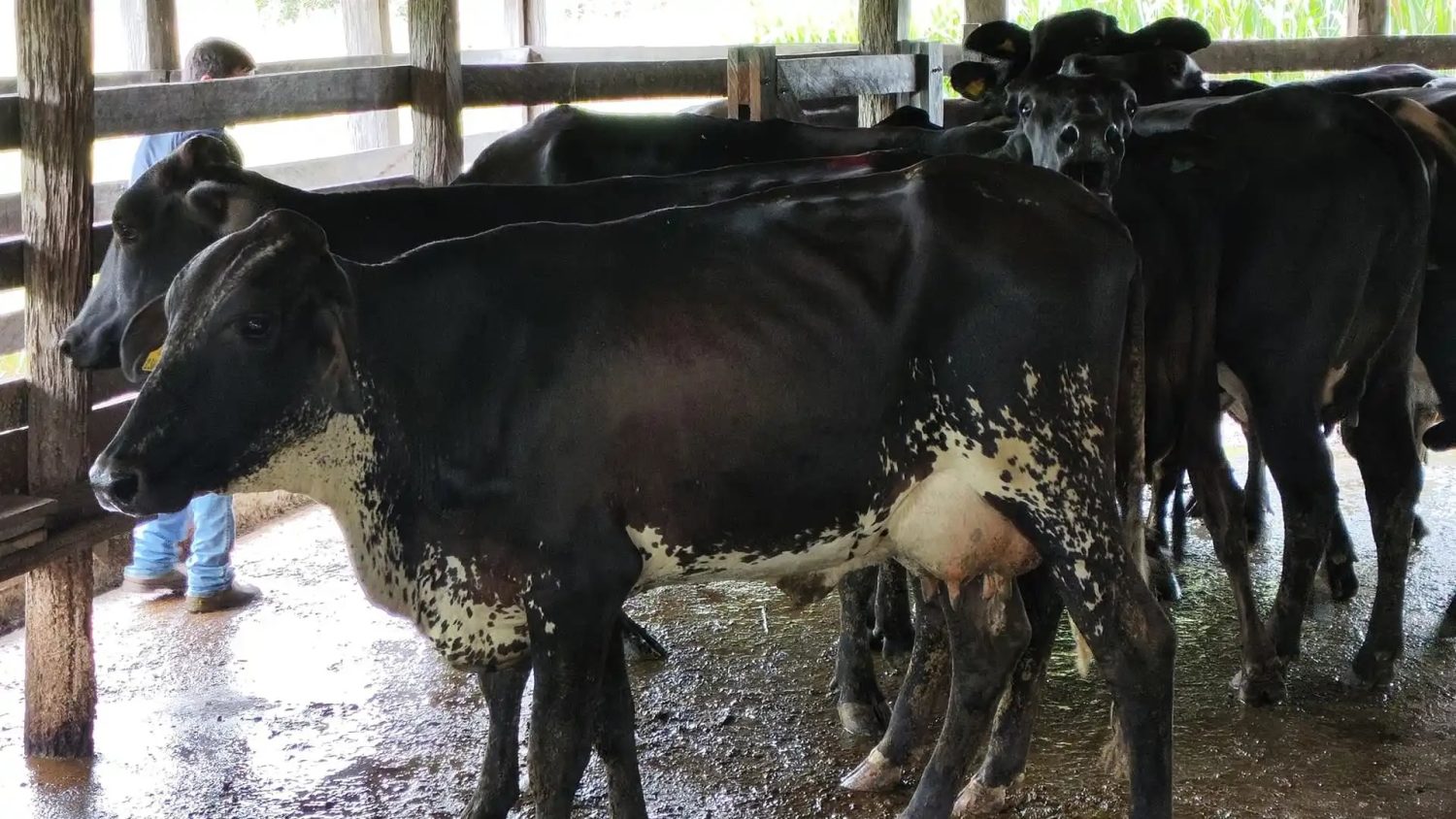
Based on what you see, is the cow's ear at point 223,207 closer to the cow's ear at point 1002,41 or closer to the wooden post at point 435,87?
the wooden post at point 435,87

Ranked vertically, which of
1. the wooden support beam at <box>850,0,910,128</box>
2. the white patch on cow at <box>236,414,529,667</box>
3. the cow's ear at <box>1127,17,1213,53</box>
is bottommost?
the white patch on cow at <box>236,414,529,667</box>

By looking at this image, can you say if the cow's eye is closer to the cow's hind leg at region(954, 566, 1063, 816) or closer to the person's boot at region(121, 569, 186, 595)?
the cow's hind leg at region(954, 566, 1063, 816)

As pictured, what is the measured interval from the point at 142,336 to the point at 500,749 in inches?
62.4

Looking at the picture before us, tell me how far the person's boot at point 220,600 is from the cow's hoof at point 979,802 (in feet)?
11.8

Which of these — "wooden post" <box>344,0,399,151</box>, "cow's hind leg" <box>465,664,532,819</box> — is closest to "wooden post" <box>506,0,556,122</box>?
"wooden post" <box>344,0,399,151</box>

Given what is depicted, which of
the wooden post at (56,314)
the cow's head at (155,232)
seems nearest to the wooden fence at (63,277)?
the wooden post at (56,314)

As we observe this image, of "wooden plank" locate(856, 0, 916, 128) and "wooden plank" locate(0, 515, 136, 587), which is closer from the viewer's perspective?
"wooden plank" locate(0, 515, 136, 587)

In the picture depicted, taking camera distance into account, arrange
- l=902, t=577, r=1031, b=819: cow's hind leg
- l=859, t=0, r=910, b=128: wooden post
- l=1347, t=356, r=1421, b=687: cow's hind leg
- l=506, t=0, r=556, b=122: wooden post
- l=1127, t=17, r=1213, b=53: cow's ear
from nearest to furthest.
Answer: l=902, t=577, r=1031, b=819: cow's hind leg < l=1347, t=356, r=1421, b=687: cow's hind leg < l=1127, t=17, r=1213, b=53: cow's ear < l=859, t=0, r=910, b=128: wooden post < l=506, t=0, r=556, b=122: wooden post

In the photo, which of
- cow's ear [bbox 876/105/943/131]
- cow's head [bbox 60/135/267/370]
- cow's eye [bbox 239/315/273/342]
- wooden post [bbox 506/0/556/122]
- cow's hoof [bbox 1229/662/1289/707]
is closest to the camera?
cow's eye [bbox 239/315/273/342]

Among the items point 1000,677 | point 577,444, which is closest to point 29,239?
point 577,444

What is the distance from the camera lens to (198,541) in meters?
6.71

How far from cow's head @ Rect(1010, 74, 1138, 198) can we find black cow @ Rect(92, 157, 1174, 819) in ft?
3.19

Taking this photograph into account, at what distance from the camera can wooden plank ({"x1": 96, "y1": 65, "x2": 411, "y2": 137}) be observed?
529cm

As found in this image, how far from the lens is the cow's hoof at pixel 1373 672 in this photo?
5.55 metres
